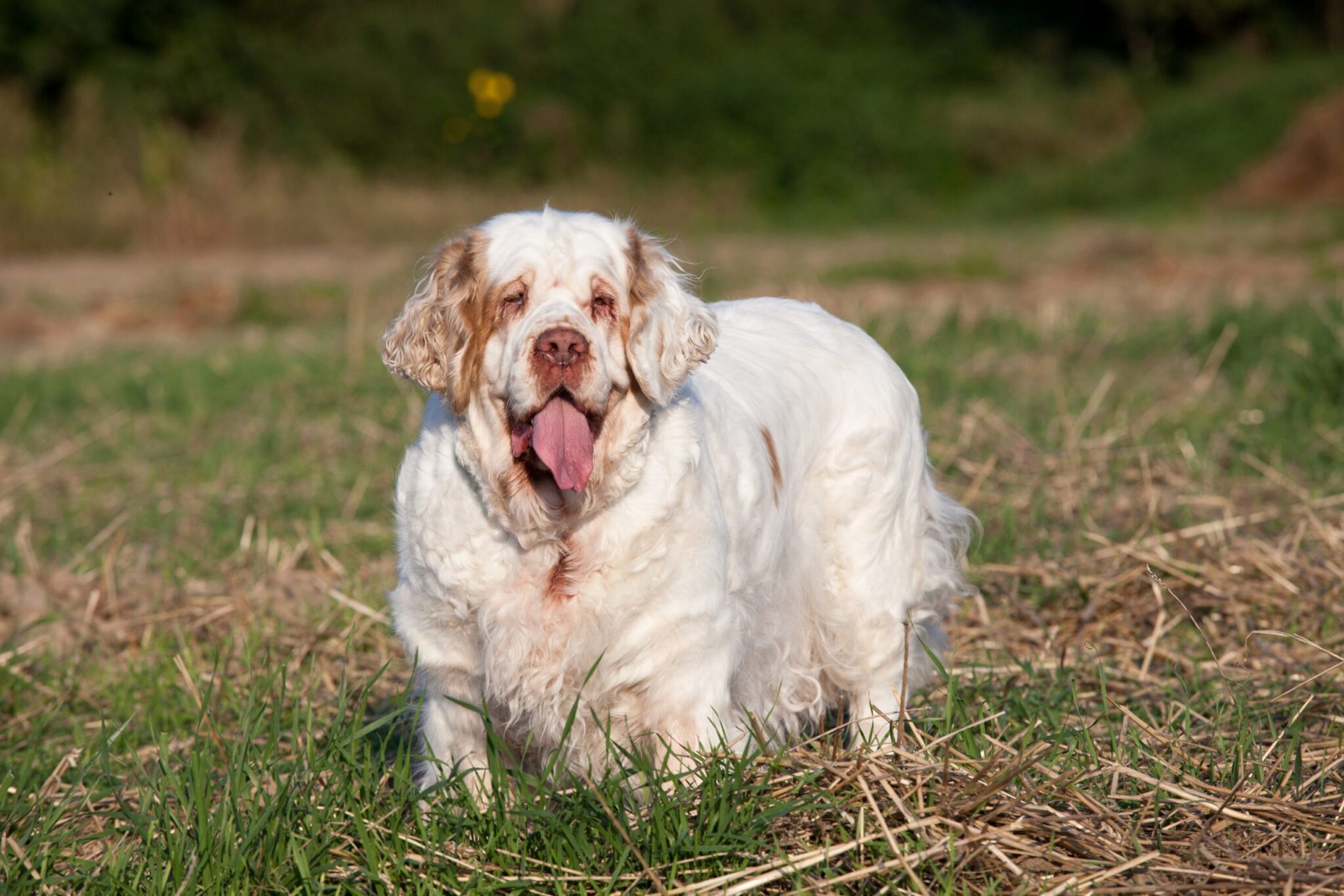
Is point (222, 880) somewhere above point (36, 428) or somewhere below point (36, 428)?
above

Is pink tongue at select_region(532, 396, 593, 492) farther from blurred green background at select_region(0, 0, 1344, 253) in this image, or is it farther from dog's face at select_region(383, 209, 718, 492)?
blurred green background at select_region(0, 0, 1344, 253)

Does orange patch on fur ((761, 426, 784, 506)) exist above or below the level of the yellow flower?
above

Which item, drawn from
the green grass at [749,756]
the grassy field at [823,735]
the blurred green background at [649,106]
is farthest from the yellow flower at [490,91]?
the green grass at [749,756]

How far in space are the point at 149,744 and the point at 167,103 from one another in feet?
63.5

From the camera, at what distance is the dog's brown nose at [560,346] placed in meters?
2.84

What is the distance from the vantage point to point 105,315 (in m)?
12.5

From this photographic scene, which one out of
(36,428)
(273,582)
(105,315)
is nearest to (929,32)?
(105,315)

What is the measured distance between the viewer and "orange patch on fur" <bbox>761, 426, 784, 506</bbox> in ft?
11.0

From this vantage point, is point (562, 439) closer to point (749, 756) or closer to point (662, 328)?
point (662, 328)

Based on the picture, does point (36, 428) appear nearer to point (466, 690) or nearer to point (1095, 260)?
point (466, 690)

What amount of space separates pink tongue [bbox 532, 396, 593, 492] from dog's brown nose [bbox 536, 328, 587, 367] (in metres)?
0.10

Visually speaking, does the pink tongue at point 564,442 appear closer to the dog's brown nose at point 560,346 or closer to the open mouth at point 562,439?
the open mouth at point 562,439

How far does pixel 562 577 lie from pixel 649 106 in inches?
Answer: 973

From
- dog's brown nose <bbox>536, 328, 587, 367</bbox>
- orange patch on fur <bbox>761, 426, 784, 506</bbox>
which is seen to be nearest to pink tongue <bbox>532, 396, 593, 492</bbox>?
dog's brown nose <bbox>536, 328, 587, 367</bbox>
